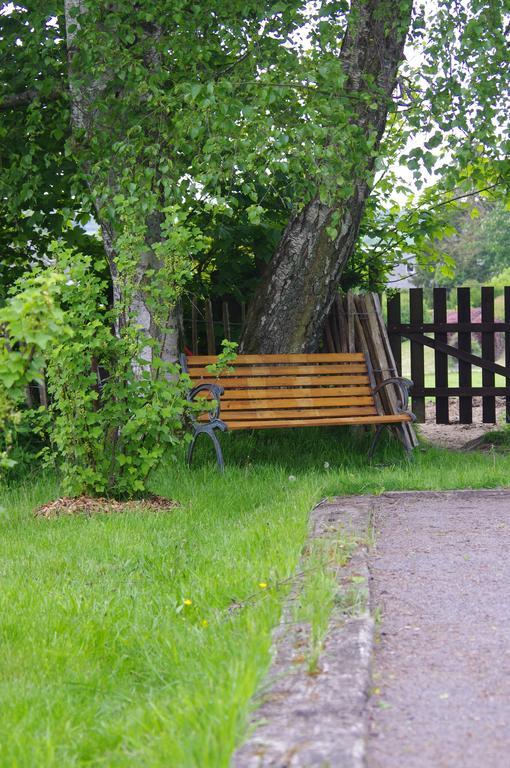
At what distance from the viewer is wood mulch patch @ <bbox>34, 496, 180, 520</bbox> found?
5.95m

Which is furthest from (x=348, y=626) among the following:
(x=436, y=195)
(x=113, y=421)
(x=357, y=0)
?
(x=436, y=195)

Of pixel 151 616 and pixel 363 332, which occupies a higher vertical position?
pixel 363 332

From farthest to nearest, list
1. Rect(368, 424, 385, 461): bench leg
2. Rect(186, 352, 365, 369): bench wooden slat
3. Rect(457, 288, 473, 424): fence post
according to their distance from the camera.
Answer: Rect(457, 288, 473, 424): fence post < Rect(368, 424, 385, 461): bench leg < Rect(186, 352, 365, 369): bench wooden slat

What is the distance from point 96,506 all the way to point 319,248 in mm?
3466

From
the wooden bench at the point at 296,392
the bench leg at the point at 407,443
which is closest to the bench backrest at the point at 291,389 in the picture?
the wooden bench at the point at 296,392

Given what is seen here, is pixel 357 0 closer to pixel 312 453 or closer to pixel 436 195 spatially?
pixel 436 195

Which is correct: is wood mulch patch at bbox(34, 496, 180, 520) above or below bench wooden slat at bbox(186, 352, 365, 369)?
below

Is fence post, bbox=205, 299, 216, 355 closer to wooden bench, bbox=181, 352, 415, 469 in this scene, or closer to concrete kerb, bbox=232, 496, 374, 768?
wooden bench, bbox=181, 352, 415, 469

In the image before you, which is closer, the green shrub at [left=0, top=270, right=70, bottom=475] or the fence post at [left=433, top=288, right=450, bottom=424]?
the green shrub at [left=0, top=270, right=70, bottom=475]

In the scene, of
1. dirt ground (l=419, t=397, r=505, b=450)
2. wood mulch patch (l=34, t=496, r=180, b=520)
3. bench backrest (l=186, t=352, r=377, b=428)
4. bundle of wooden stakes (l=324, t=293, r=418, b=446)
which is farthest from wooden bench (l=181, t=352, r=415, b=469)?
dirt ground (l=419, t=397, r=505, b=450)

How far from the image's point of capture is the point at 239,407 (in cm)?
795

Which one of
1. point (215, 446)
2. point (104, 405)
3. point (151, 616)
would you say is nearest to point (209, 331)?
point (215, 446)

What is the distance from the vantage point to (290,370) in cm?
839

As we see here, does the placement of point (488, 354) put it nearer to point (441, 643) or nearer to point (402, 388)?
point (402, 388)
